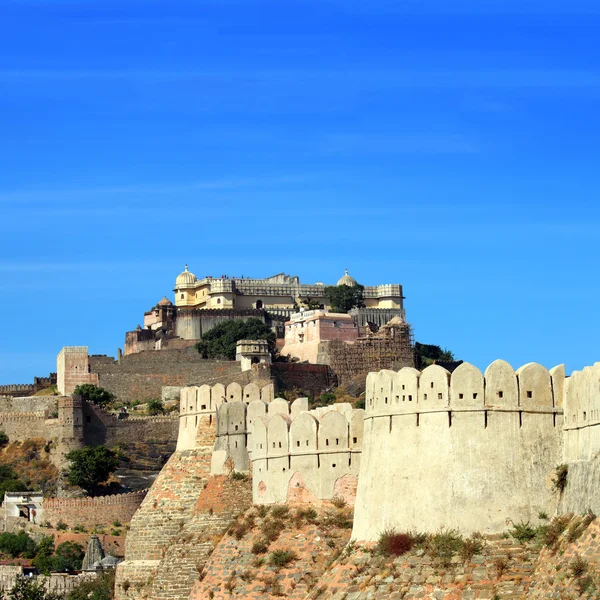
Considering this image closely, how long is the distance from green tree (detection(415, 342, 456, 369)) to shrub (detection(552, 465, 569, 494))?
8617cm

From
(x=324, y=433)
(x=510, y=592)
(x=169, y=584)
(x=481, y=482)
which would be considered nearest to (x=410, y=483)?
(x=481, y=482)

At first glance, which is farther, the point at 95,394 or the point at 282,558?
the point at 95,394

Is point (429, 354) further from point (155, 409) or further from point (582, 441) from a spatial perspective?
point (582, 441)

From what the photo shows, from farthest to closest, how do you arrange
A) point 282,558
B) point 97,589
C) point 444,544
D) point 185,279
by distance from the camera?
point 185,279 < point 97,589 < point 282,558 < point 444,544

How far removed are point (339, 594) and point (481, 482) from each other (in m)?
4.29

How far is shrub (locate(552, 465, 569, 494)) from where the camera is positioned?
36.0 metres

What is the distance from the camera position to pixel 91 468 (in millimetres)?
102188

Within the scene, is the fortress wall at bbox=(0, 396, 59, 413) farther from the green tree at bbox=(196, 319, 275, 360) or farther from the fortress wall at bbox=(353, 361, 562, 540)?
the fortress wall at bbox=(353, 361, 562, 540)

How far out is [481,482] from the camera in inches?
1446

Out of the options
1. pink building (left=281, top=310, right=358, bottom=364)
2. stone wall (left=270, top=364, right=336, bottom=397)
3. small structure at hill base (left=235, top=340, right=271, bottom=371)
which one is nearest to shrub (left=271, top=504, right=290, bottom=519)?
stone wall (left=270, top=364, right=336, bottom=397)

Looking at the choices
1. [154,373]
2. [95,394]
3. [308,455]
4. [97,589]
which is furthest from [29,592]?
[154,373]

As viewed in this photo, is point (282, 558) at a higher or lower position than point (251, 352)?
lower

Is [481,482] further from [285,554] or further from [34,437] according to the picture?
[34,437]

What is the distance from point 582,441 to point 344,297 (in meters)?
104
